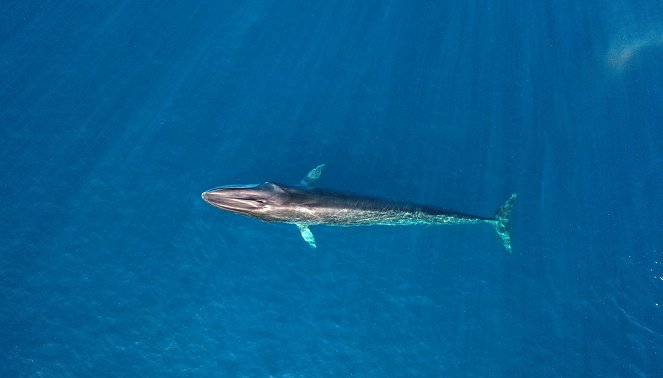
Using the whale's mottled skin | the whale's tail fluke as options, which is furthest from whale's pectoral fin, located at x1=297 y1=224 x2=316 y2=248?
the whale's tail fluke

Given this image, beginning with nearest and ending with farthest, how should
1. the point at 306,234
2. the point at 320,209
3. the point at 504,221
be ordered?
the point at 320,209, the point at 306,234, the point at 504,221

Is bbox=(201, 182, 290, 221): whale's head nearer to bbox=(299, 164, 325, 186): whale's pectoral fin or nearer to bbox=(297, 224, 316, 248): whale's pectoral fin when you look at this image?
bbox=(297, 224, 316, 248): whale's pectoral fin

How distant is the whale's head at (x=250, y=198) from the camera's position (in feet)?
50.8

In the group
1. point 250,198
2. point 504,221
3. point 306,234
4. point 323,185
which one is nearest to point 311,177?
point 323,185

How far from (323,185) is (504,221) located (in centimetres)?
826

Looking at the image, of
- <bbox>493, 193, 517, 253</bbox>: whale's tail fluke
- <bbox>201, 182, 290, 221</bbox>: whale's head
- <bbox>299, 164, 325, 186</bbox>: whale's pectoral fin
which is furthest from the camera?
<bbox>493, 193, 517, 253</bbox>: whale's tail fluke

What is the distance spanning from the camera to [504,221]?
63.9ft

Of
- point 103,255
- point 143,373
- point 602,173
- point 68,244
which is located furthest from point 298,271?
point 602,173

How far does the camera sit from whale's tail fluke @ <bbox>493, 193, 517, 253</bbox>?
19.5 meters

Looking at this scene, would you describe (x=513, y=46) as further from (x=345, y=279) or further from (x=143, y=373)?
(x=143, y=373)

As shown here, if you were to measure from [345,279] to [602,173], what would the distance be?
14.2m

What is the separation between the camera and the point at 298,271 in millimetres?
18953

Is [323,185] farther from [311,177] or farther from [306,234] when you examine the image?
[306,234]

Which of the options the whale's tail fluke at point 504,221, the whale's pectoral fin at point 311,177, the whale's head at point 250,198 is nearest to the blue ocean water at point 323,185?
the whale's tail fluke at point 504,221
